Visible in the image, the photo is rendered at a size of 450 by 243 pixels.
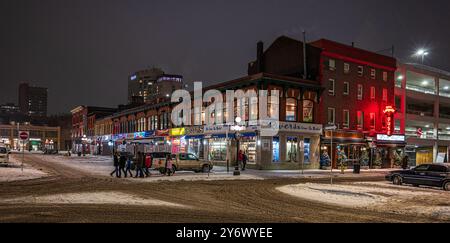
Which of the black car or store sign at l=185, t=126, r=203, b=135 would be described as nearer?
the black car

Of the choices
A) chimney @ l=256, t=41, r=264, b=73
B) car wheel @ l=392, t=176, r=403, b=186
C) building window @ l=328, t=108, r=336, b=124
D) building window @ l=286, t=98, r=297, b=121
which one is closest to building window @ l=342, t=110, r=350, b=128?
building window @ l=328, t=108, r=336, b=124

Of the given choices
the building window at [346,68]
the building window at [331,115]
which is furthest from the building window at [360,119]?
the building window at [346,68]

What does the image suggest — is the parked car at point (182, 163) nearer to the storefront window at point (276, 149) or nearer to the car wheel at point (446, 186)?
the storefront window at point (276, 149)

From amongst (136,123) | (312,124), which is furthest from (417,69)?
(136,123)

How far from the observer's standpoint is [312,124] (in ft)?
139

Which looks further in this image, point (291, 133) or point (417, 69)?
point (417, 69)

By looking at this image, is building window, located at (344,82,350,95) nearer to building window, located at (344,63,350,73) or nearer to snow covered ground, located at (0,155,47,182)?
building window, located at (344,63,350,73)

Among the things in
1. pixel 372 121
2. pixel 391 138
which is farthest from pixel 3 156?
pixel 391 138

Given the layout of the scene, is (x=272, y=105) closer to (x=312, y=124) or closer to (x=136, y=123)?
(x=312, y=124)

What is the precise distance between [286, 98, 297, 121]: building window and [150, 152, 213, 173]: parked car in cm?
1143

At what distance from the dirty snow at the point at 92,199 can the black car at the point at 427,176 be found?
53.4 ft

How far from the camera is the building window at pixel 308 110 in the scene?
4262cm

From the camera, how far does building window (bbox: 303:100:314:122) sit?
4262 cm
